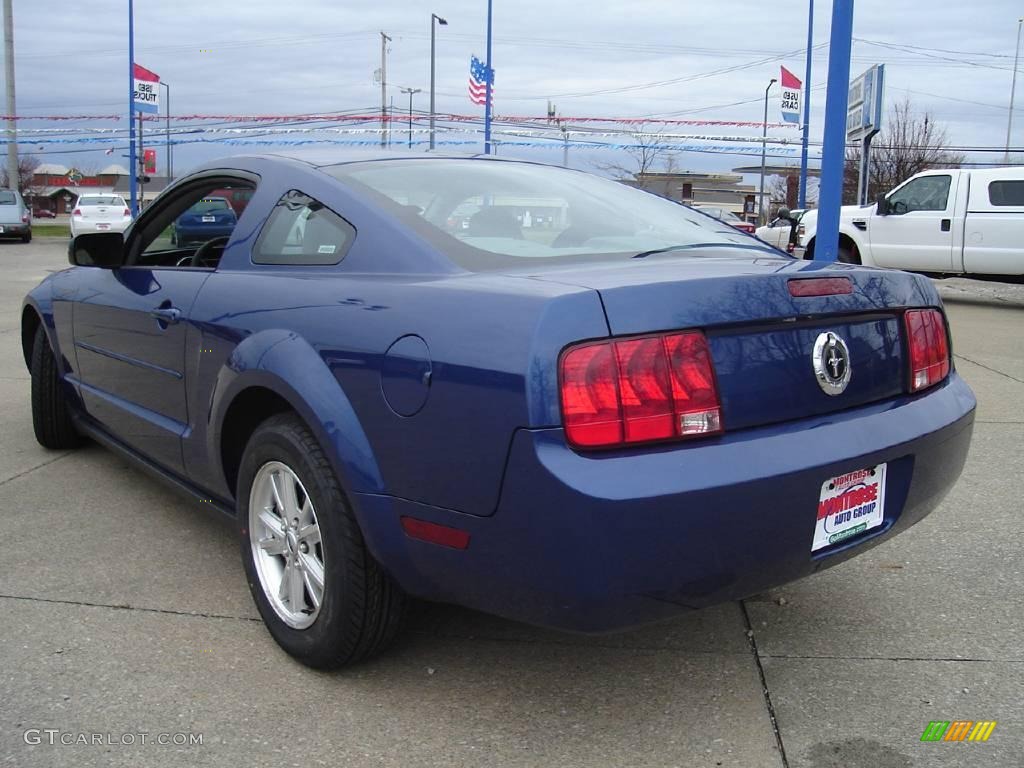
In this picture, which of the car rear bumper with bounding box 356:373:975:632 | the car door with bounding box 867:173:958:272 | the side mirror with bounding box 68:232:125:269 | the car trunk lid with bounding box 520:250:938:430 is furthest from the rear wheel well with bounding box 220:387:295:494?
the car door with bounding box 867:173:958:272

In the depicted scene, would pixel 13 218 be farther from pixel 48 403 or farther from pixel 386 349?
pixel 386 349

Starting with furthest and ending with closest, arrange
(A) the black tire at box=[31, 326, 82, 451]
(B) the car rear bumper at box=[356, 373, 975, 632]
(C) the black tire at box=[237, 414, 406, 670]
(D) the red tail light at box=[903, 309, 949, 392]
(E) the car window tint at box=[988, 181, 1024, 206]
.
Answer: (E) the car window tint at box=[988, 181, 1024, 206]
(A) the black tire at box=[31, 326, 82, 451]
(D) the red tail light at box=[903, 309, 949, 392]
(C) the black tire at box=[237, 414, 406, 670]
(B) the car rear bumper at box=[356, 373, 975, 632]

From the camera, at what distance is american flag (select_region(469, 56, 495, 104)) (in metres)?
28.3

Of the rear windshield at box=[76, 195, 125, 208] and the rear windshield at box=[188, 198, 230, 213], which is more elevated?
the rear windshield at box=[76, 195, 125, 208]

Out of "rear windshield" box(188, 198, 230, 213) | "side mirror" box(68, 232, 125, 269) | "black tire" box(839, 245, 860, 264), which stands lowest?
"black tire" box(839, 245, 860, 264)

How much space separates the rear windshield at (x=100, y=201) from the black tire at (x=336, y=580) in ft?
90.7

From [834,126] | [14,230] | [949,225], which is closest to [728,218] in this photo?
[949,225]

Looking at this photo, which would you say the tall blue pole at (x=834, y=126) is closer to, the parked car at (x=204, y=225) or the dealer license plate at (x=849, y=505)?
the parked car at (x=204, y=225)

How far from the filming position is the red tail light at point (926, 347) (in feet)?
8.96

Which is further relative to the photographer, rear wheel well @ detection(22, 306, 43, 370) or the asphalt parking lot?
rear wheel well @ detection(22, 306, 43, 370)

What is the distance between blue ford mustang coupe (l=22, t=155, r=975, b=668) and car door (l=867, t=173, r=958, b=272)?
12.1 metres

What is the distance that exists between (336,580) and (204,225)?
292 centimetres

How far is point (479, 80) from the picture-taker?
28844 mm

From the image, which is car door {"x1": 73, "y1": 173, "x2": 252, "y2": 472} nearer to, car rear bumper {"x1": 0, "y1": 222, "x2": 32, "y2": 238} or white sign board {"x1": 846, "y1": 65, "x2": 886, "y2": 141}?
white sign board {"x1": 846, "y1": 65, "x2": 886, "y2": 141}
